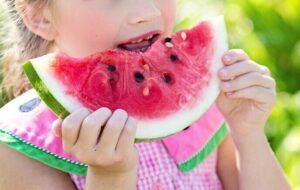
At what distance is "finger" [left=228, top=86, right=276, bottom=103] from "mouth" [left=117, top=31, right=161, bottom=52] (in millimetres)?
267

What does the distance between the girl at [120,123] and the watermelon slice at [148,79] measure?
62mm

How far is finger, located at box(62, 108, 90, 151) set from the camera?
1.71 metres

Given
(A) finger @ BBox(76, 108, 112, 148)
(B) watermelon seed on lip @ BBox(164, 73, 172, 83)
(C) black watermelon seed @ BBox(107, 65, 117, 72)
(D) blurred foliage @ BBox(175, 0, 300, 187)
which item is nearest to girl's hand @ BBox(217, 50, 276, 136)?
(B) watermelon seed on lip @ BBox(164, 73, 172, 83)

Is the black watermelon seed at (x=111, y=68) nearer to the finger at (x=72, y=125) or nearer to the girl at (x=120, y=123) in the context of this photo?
the girl at (x=120, y=123)

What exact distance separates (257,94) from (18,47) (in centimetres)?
86

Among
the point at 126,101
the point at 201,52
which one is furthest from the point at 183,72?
the point at 126,101

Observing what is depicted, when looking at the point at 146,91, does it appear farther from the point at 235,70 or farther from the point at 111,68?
the point at 235,70

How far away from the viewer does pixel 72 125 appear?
170cm

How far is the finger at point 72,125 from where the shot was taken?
1.71 meters

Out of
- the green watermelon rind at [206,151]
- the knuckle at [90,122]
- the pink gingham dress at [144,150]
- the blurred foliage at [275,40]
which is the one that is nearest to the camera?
the knuckle at [90,122]

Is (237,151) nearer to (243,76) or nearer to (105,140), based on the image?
(243,76)

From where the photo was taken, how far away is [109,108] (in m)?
1.90

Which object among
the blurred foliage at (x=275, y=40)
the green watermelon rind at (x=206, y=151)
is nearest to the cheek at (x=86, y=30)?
the green watermelon rind at (x=206, y=151)

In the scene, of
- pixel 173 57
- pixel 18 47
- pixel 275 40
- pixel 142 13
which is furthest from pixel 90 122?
pixel 275 40
